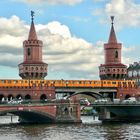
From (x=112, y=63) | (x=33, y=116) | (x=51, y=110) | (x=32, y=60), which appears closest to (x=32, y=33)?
(x=32, y=60)

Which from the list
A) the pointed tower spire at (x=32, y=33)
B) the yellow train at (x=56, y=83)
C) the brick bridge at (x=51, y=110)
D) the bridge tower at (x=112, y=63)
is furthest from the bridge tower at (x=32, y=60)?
the brick bridge at (x=51, y=110)

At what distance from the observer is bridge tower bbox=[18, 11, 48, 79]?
529 ft

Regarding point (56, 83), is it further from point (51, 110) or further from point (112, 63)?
point (51, 110)

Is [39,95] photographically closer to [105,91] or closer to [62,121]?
[105,91]

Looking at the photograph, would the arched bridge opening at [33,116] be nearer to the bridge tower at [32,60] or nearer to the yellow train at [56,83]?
the yellow train at [56,83]

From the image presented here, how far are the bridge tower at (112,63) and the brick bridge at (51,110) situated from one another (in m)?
66.4

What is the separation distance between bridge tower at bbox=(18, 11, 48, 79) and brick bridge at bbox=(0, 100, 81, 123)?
2029 inches

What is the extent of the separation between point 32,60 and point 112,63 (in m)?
28.1

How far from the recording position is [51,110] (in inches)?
4102

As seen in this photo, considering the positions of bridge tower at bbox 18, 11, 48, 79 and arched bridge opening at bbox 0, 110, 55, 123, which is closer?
arched bridge opening at bbox 0, 110, 55, 123

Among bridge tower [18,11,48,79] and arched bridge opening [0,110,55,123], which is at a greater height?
bridge tower [18,11,48,79]

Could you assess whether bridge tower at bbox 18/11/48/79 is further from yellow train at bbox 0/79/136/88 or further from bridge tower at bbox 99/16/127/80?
bridge tower at bbox 99/16/127/80

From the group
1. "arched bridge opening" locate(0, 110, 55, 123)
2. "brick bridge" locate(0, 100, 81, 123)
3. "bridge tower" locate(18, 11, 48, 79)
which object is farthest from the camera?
"bridge tower" locate(18, 11, 48, 79)

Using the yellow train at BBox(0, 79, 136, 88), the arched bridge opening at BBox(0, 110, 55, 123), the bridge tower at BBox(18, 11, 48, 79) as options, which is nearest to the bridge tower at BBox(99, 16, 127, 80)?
the yellow train at BBox(0, 79, 136, 88)
